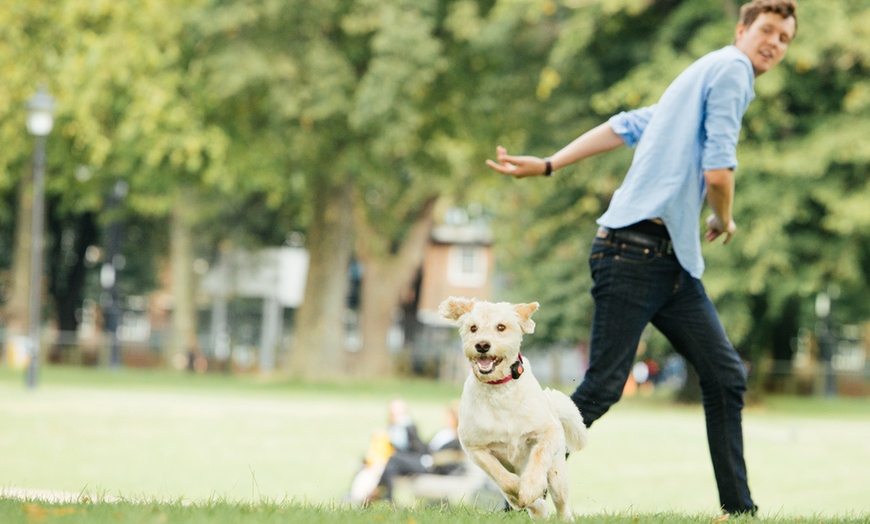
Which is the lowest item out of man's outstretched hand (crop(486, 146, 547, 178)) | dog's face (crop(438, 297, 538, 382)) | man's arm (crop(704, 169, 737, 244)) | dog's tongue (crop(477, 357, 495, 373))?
dog's tongue (crop(477, 357, 495, 373))

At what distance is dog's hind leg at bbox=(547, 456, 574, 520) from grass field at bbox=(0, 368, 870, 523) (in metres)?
0.13

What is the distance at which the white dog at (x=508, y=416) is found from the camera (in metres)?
5.14

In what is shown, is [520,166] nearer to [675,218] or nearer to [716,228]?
[675,218]

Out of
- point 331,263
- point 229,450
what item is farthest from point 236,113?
point 229,450

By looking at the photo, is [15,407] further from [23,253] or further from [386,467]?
[23,253]

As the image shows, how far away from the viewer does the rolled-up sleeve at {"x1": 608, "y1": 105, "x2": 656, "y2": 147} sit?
20.4 feet

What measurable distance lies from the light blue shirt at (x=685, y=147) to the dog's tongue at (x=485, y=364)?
1162 millimetres

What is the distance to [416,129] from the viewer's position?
29516 millimetres

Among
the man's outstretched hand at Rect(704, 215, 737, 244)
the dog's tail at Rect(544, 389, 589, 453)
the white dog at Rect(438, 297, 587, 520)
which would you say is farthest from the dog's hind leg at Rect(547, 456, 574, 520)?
the man's outstretched hand at Rect(704, 215, 737, 244)

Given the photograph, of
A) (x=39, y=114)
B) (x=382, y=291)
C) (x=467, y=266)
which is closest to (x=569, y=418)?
(x=39, y=114)

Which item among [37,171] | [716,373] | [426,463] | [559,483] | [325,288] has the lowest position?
[426,463]

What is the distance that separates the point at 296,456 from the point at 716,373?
10.7 m

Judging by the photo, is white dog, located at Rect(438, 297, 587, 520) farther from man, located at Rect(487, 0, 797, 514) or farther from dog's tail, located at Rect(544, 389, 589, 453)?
man, located at Rect(487, 0, 797, 514)

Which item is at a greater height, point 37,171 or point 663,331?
point 37,171
